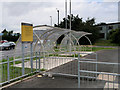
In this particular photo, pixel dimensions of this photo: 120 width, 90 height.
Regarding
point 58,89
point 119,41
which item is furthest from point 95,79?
point 119,41

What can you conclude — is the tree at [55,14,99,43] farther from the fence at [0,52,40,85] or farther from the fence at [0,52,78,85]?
the fence at [0,52,40,85]

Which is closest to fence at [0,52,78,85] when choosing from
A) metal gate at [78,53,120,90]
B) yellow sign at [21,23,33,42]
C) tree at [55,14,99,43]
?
yellow sign at [21,23,33,42]

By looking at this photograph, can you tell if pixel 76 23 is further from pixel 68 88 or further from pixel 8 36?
pixel 68 88

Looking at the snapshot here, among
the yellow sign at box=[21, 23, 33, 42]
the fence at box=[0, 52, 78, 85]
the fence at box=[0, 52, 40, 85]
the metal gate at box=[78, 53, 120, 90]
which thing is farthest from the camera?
the yellow sign at box=[21, 23, 33, 42]

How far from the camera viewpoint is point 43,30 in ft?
35.2

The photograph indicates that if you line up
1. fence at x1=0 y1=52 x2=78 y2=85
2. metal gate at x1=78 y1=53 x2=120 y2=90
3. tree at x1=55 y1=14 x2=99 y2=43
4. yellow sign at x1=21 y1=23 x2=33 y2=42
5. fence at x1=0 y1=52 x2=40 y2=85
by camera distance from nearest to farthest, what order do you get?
metal gate at x1=78 y1=53 x2=120 y2=90 → fence at x1=0 y1=52 x2=40 y2=85 → fence at x1=0 y1=52 x2=78 y2=85 → yellow sign at x1=21 y1=23 x2=33 y2=42 → tree at x1=55 y1=14 x2=99 y2=43

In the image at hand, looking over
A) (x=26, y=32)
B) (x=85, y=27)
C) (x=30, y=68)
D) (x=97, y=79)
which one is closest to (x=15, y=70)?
(x=30, y=68)

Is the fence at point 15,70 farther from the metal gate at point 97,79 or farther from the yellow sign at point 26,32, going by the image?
the metal gate at point 97,79

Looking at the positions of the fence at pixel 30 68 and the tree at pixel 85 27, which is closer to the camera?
the fence at pixel 30 68

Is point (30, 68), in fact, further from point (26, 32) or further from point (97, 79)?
point (97, 79)

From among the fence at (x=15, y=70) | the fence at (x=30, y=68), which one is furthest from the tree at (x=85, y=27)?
the fence at (x=15, y=70)

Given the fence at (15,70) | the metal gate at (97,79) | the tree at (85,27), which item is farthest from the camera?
the tree at (85,27)

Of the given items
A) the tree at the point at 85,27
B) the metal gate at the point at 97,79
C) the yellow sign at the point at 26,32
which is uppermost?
the tree at the point at 85,27

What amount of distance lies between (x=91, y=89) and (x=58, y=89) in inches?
43.9
